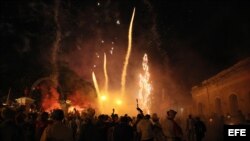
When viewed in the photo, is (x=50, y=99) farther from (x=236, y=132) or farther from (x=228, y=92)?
(x=236, y=132)

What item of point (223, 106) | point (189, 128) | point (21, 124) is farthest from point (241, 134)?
point (223, 106)

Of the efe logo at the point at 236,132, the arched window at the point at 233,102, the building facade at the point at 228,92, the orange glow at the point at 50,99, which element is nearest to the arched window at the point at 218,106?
the building facade at the point at 228,92

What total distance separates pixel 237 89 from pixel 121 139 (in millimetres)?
18388

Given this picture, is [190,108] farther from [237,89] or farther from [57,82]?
[57,82]

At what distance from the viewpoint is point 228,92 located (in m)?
26.3

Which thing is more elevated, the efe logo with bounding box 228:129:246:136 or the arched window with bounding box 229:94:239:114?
the arched window with bounding box 229:94:239:114

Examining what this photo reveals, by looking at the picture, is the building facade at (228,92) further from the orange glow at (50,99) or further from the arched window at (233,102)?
the orange glow at (50,99)

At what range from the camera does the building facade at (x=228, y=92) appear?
899 inches

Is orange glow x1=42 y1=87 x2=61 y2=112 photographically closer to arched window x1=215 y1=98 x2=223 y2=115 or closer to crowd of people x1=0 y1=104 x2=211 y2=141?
arched window x1=215 y1=98 x2=223 y2=115

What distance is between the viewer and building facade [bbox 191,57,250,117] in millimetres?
22828

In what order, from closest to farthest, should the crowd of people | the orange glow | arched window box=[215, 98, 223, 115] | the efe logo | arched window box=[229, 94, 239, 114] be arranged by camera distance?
1. the efe logo
2. the crowd of people
3. arched window box=[229, 94, 239, 114]
4. arched window box=[215, 98, 223, 115]
5. the orange glow

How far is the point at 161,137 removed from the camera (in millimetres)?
10336

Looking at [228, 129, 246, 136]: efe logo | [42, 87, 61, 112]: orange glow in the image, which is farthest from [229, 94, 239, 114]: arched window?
[228, 129, 246, 136]: efe logo

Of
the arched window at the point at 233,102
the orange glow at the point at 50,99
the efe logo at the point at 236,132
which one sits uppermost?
the orange glow at the point at 50,99
